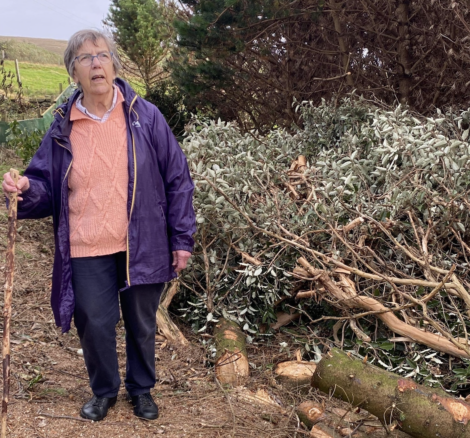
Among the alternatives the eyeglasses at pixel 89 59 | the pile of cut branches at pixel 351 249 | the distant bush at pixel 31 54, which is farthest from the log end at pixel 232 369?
the distant bush at pixel 31 54

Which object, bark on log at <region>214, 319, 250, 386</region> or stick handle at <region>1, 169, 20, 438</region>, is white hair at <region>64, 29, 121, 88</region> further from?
bark on log at <region>214, 319, 250, 386</region>

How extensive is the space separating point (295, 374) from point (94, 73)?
6.90 feet

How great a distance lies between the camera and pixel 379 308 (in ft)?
11.1

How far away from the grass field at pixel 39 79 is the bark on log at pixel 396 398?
1407cm

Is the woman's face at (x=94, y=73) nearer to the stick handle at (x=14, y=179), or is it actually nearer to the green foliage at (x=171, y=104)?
the stick handle at (x=14, y=179)

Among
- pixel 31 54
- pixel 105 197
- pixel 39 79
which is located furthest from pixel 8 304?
pixel 31 54

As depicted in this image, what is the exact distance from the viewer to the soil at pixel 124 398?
2.68 m

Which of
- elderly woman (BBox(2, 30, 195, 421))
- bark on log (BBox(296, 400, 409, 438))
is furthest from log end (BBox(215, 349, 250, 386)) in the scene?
elderly woman (BBox(2, 30, 195, 421))

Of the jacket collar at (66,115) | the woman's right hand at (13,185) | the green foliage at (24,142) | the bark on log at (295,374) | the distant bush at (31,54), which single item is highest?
the distant bush at (31,54)

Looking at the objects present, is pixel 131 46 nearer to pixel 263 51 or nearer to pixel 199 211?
pixel 263 51

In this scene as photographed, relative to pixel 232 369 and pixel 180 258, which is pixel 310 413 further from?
pixel 180 258

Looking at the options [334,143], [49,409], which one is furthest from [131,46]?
[49,409]

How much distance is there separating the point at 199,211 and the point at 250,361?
1.12 metres

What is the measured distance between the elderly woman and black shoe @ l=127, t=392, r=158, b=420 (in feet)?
0.95
